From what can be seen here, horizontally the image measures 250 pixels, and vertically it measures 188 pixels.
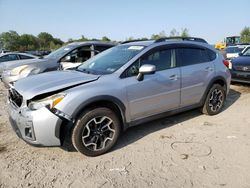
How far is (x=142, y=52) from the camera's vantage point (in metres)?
4.44

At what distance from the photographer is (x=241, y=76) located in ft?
27.3

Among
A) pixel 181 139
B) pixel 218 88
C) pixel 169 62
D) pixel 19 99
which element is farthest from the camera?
pixel 218 88

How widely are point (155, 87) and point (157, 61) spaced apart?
0.51 meters

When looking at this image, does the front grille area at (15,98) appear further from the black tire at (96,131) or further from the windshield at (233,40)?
the windshield at (233,40)

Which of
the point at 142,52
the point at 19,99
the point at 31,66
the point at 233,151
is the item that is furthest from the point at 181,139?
the point at 31,66

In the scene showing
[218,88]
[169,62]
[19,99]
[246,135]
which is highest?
[169,62]

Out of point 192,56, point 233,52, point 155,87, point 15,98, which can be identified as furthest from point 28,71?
point 233,52

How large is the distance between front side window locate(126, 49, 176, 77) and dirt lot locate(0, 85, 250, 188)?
1.18m

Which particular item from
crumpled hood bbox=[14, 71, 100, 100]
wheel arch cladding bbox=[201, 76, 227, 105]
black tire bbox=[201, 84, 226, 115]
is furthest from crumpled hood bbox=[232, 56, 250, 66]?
crumpled hood bbox=[14, 71, 100, 100]

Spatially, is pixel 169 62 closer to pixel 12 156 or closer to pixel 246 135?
pixel 246 135

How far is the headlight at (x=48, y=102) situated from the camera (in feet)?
11.5

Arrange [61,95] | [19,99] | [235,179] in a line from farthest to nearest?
1. [19,99]
2. [61,95]
3. [235,179]

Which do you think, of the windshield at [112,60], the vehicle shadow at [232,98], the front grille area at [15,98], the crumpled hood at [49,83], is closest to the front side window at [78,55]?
the windshield at [112,60]

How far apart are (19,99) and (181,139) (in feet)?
8.87
